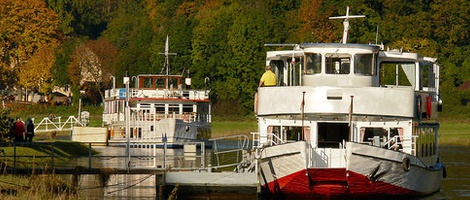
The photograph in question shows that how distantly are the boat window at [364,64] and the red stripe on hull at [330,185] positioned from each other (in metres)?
4.49

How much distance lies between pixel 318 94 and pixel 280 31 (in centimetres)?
9699

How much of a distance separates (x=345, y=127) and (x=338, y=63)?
7.16 feet

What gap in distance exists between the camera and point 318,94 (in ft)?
144

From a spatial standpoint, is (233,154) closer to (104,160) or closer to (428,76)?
(104,160)

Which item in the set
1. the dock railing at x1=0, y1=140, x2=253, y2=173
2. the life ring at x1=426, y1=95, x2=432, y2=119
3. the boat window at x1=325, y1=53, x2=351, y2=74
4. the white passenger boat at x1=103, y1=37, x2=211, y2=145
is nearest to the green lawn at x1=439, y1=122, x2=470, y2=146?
the white passenger boat at x1=103, y1=37, x2=211, y2=145

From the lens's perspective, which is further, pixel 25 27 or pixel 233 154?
pixel 25 27

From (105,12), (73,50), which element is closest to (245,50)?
(73,50)

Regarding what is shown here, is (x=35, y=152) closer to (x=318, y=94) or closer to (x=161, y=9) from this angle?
(x=318, y=94)

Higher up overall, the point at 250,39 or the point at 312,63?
the point at 250,39

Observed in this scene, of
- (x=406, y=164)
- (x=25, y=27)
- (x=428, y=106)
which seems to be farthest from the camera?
(x=25, y=27)

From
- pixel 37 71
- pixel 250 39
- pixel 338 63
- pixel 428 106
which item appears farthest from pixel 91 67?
pixel 338 63

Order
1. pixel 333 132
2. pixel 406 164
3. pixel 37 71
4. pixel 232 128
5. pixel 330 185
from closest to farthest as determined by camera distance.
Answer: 1. pixel 330 185
2. pixel 406 164
3. pixel 333 132
4. pixel 232 128
5. pixel 37 71

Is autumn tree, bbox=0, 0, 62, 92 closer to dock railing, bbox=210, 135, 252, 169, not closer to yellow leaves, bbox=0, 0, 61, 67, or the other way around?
yellow leaves, bbox=0, 0, 61, 67

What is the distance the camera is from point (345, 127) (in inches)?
1799
